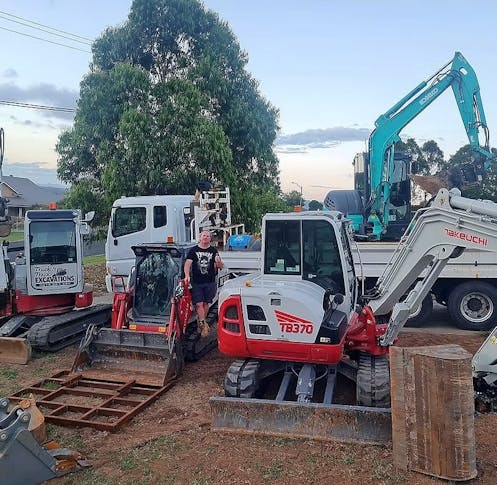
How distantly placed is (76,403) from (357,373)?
133 inches

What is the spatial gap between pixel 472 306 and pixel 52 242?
7.68m

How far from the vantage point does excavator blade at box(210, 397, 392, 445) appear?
5137 millimetres

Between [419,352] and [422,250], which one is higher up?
[422,250]

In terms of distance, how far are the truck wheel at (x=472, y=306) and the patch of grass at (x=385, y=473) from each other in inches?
237

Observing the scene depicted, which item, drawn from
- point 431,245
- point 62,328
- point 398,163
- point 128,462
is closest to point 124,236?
point 62,328

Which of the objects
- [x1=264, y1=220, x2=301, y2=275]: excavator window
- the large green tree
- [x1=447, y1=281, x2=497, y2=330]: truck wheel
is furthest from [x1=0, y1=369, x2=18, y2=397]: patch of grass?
the large green tree

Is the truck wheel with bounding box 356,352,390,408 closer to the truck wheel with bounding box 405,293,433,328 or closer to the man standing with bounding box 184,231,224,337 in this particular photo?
the man standing with bounding box 184,231,224,337

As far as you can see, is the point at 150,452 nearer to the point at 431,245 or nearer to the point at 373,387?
the point at 373,387

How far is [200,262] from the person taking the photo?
785cm

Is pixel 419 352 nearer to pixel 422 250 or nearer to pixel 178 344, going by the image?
pixel 422 250

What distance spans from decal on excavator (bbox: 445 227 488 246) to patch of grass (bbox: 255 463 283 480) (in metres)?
2.75

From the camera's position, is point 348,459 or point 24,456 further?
point 348,459

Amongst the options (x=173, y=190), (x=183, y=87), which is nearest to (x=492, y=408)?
(x=173, y=190)

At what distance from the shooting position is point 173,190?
53.8 ft
